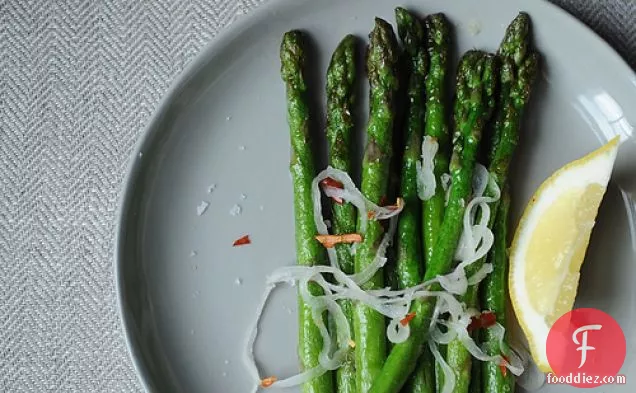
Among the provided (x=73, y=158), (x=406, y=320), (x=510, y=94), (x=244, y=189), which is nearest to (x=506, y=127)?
(x=510, y=94)

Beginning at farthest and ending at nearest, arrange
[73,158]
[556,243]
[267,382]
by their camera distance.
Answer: [73,158], [267,382], [556,243]

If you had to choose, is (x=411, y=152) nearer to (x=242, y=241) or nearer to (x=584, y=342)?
(x=242, y=241)

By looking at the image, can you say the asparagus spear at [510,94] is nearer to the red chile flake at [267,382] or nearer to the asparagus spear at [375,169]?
the asparagus spear at [375,169]

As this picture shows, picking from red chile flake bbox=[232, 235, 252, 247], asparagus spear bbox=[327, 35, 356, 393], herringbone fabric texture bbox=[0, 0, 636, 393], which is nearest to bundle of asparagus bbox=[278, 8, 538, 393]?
asparagus spear bbox=[327, 35, 356, 393]

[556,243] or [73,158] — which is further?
[73,158]

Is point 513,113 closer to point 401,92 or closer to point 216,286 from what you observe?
point 401,92

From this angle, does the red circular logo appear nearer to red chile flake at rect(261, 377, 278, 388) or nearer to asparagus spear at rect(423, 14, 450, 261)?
asparagus spear at rect(423, 14, 450, 261)

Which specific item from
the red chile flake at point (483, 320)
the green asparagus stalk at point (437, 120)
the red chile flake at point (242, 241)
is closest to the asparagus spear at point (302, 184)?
the red chile flake at point (242, 241)
